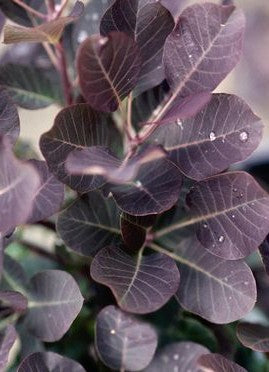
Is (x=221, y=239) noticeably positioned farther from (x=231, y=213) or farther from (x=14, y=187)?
(x=14, y=187)

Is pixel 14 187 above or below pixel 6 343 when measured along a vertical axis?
above

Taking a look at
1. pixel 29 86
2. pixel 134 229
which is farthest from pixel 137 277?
pixel 29 86

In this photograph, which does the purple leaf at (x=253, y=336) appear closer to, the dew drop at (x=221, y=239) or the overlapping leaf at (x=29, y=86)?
the dew drop at (x=221, y=239)

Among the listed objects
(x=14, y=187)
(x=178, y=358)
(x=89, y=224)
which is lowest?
(x=178, y=358)

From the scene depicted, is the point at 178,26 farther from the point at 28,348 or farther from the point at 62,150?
the point at 28,348

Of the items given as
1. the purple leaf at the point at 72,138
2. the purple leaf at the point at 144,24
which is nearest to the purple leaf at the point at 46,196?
the purple leaf at the point at 72,138

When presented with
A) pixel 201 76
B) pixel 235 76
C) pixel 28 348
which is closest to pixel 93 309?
pixel 28 348

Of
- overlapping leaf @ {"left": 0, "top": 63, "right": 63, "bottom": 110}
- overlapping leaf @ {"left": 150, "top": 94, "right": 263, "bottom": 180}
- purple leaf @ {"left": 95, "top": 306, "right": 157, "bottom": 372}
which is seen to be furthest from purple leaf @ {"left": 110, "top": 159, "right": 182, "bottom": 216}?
overlapping leaf @ {"left": 0, "top": 63, "right": 63, "bottom": 110}
